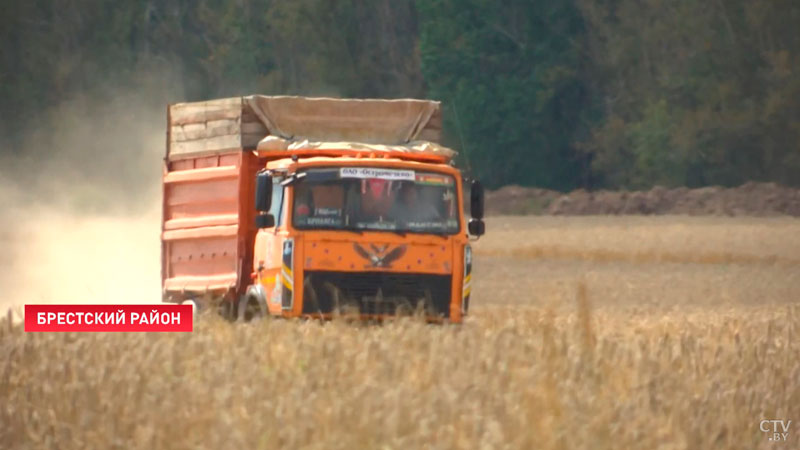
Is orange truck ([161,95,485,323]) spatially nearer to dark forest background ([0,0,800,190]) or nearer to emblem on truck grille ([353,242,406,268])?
emblem on truck grille ([353,242,406,268])

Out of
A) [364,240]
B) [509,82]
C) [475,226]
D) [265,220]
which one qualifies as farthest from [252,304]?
[509,82]

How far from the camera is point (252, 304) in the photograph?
18.3 meters

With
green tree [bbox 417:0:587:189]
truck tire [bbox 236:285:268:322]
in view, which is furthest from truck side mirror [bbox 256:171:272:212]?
green tree [bbox 417:0:587:189]

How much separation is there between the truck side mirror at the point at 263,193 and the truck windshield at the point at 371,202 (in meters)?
0.28

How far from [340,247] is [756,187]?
3874cm

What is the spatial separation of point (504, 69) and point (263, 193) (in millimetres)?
47937

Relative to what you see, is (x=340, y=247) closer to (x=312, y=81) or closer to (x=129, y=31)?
(x=312, y=81)

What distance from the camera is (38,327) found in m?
13.6

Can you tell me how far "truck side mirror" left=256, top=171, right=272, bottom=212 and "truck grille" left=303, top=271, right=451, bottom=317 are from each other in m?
0.86

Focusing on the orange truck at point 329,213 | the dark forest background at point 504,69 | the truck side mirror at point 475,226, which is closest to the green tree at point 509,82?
the dark forest background at point 504,69

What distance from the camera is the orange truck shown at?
17.0m

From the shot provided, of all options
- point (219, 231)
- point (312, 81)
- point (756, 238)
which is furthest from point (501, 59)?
point (219, 231)

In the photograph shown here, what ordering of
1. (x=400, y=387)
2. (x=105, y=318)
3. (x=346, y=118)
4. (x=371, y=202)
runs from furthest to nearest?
(x=346, y=118)
(x=371, y=202)
(x=105, y=318)
(x=400, y=387)

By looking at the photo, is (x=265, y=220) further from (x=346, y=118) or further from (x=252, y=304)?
(x=346, y=118)
